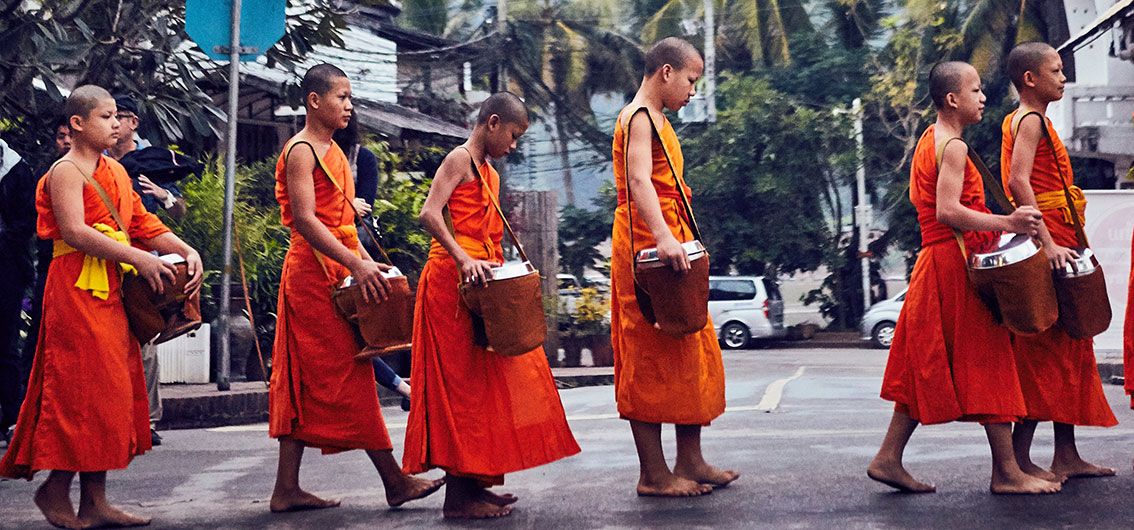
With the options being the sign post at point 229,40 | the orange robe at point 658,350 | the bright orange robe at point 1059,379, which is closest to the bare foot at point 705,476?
the orange robe at point 658,350

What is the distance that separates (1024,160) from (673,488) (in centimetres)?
195

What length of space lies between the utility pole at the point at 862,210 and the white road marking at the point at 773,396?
18152 mm

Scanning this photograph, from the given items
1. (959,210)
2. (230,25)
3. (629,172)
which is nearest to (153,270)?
(629,172)

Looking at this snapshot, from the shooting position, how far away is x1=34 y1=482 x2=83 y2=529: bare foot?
523cm

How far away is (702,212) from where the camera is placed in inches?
1305

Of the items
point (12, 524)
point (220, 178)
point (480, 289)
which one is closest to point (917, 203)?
point (480, 289)

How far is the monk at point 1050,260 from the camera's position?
5762 millimetres

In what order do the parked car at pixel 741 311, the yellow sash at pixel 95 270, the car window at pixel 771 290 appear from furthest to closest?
the car window at pixel 771 290, the parked car at pixel 741 311, the yellow sash at pixel 95 270

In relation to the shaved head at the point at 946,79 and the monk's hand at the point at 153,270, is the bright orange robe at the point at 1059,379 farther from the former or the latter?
the monk's hand at the point at 153,270

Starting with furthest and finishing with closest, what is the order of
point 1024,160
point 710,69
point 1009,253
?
point 710,69
point 1024,160
point 1009,253

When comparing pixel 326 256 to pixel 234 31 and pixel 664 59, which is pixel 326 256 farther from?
pixel 234 31

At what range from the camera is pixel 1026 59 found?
6035mm

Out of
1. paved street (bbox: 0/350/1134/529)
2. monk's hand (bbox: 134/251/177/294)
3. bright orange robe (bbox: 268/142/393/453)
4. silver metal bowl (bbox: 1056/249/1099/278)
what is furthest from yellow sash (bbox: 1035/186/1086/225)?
monk's hand (bbox: 134/251/177/294)

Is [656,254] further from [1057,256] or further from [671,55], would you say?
[1057,256]
